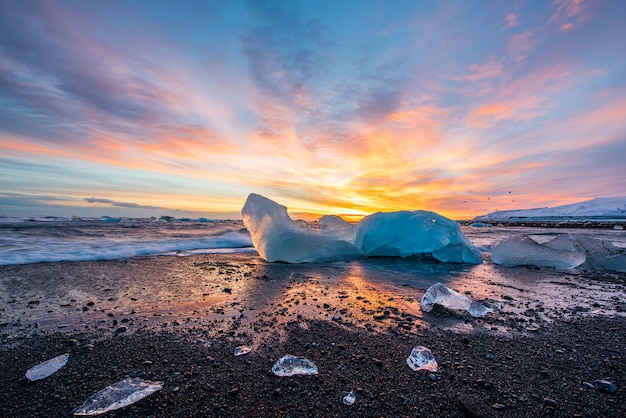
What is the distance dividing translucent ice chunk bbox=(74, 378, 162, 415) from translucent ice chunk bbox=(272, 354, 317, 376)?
0.71m

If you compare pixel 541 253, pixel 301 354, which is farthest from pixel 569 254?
pixel 301 354

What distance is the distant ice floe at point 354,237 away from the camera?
258 inches

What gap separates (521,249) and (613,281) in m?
1.64

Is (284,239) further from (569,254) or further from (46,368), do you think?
(569,254)

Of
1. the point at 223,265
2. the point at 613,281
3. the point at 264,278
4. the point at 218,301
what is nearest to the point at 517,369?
the point at 218,301

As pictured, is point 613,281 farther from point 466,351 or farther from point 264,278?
point 264,278

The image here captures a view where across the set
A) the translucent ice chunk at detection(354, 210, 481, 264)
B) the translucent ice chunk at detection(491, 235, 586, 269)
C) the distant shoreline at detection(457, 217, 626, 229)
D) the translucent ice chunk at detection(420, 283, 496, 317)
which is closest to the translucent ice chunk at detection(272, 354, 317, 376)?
the translucent ice chunk at detection(420, 283, 496, 317)

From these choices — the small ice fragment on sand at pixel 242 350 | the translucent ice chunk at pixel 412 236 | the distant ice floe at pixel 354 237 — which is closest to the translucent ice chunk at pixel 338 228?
the distant ice floe at pixel 354 237

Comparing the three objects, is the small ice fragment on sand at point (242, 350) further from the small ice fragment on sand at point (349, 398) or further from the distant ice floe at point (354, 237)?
the distant ice floe at point (354, 237)

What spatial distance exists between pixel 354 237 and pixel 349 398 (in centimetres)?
654

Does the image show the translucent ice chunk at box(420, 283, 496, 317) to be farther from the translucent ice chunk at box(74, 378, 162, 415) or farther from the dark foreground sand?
the translucent ice chunk at box(74, 378, 162, 415)

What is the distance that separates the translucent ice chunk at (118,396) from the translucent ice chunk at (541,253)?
7375mm

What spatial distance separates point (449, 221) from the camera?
23.7 ft

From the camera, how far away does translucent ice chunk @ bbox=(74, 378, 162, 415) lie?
4.76 feet
